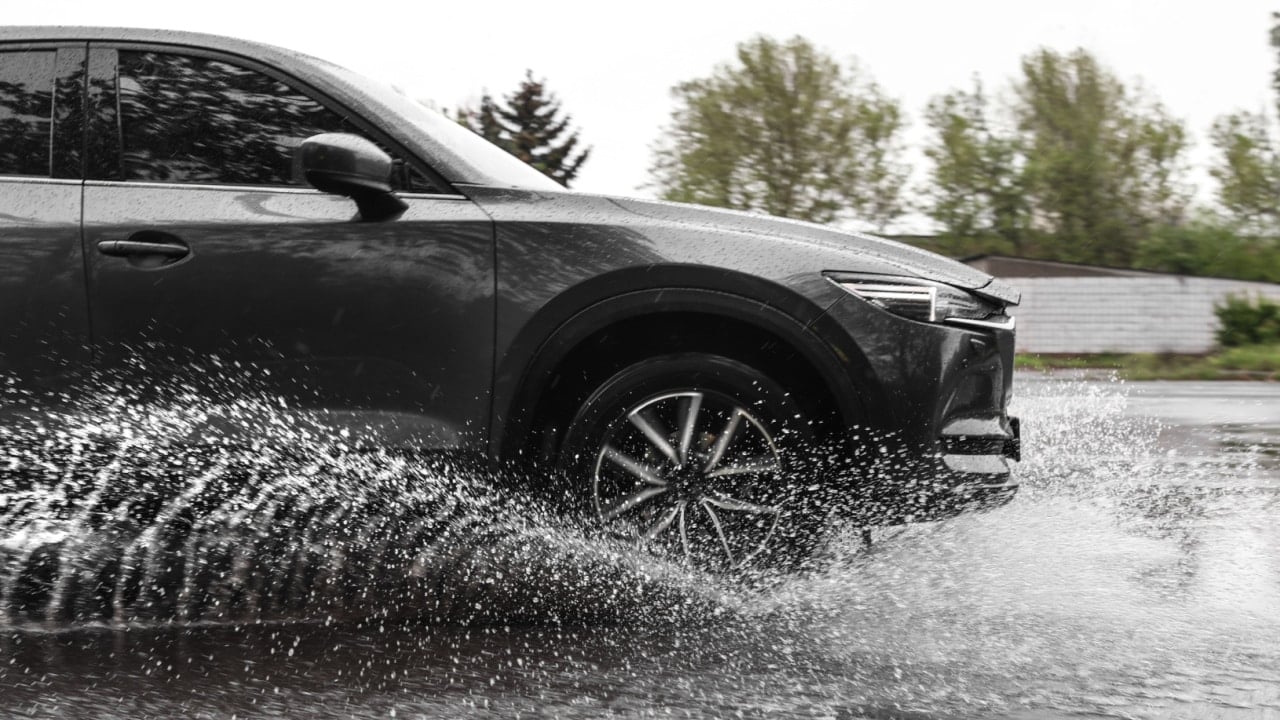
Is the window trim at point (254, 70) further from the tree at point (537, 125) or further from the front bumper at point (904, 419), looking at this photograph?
the tree at point (537, 125)

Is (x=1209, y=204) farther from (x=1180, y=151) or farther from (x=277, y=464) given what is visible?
(x=277, y=464)

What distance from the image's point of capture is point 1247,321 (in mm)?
24188

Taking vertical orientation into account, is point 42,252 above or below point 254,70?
below

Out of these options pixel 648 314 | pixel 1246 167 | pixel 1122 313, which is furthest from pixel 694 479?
pixel 1246 167

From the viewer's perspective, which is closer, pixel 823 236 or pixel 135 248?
pixel 135 248

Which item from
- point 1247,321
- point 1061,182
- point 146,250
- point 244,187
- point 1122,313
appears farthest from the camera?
point 1061,182

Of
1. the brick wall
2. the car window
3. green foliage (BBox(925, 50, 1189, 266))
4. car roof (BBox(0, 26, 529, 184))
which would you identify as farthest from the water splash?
green foliage (BBox(925, 50, 1189, 266))

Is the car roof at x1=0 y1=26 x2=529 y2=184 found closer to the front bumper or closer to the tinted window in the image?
the tinted window

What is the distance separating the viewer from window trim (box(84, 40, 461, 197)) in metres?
3.89

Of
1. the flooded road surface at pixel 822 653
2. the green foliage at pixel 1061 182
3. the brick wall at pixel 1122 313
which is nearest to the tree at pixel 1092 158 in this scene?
the green foliage at pixel 1061 182

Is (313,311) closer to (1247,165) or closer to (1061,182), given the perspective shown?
(1061,182)

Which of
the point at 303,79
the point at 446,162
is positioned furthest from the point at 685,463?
the point at 303,79

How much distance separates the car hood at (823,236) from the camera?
3.84 m

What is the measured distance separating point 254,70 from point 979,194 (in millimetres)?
35712
